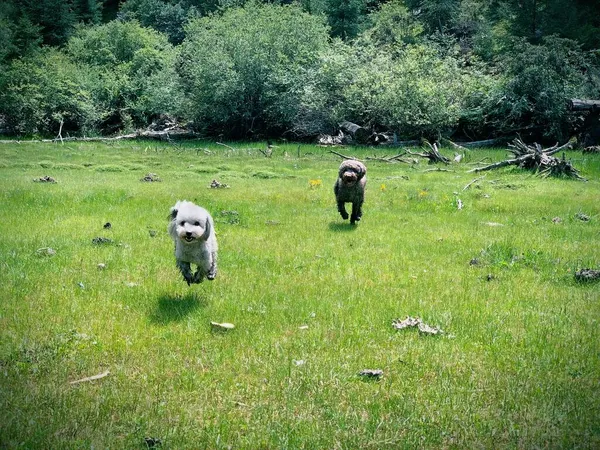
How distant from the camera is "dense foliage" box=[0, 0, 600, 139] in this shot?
41.6 meters

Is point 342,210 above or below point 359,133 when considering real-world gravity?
below

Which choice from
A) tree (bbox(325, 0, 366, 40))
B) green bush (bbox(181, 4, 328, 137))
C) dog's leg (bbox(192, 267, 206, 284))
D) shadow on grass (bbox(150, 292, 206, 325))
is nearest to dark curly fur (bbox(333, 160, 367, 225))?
dog's leg (bbox(192, 267, 206, 284))

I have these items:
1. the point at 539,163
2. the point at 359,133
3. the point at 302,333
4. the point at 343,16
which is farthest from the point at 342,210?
the point at 343,16

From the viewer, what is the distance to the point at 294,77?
4716 centimetres

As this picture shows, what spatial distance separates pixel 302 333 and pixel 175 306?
2.13 metres

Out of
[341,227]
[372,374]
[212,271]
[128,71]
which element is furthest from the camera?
[128,71]

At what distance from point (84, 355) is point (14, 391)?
1111 millimetres

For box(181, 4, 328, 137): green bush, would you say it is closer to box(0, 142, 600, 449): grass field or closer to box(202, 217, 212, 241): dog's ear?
box(0, 142, 600, 449): grass field

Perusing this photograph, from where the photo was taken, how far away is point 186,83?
5512cm

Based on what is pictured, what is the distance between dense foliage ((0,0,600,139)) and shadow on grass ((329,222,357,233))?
2635 centimetres

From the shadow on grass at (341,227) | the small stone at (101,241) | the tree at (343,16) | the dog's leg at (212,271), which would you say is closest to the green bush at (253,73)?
the tree at (343,16)

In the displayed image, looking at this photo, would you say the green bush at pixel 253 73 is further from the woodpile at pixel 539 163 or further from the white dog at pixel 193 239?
the white dog at pixel 193 239

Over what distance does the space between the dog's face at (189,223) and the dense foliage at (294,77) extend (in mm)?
33489

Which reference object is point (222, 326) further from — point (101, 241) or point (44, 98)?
point (44, 98)
